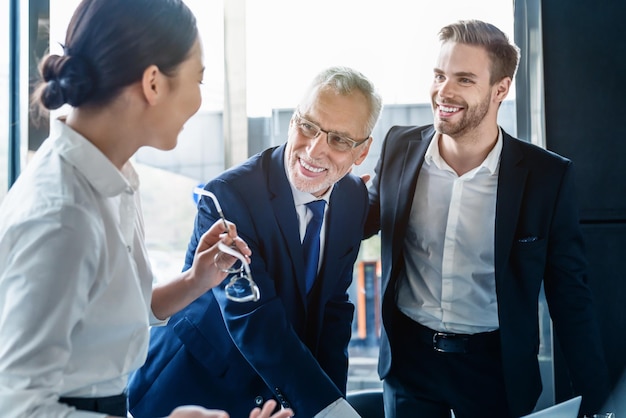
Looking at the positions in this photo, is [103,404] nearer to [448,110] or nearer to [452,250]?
[452,250]

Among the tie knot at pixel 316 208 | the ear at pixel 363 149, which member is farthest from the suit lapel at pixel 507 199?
the tie knot at pixel 316 208

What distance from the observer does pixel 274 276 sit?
6.56ft

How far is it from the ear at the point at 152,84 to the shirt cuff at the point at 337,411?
0.93 metres

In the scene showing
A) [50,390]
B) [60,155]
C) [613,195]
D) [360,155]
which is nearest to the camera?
[50,390]

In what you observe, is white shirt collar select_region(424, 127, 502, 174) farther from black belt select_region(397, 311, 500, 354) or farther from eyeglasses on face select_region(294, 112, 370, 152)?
black belt select_region(397, 311, 500, 354)

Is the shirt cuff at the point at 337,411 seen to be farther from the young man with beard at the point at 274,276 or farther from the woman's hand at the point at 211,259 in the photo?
the woman's hand at the point at 211,259

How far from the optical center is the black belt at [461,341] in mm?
2191

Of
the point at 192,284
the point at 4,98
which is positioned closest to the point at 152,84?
the point at 192,284

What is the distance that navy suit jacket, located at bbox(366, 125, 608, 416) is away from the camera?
7.06 ft

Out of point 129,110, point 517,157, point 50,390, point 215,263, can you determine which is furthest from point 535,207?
point 50,390

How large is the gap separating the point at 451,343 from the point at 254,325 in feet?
2.28

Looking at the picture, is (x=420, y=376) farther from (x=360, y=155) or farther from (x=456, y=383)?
(x=360, y=155)

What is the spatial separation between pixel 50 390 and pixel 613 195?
7.80ft

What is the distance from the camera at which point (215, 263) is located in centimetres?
157
